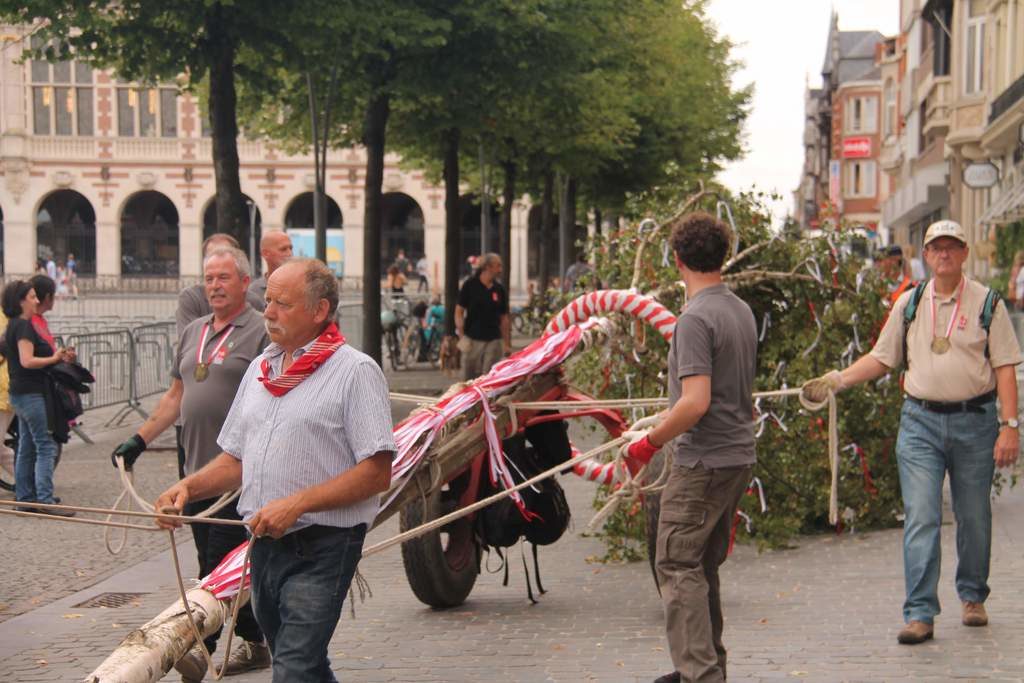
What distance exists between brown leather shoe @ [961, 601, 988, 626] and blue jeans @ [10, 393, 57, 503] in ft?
23.2

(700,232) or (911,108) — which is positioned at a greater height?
(911,108)

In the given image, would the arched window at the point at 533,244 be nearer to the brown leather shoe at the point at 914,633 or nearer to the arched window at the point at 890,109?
the arched window at the point at 890,109

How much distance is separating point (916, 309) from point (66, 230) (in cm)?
6298

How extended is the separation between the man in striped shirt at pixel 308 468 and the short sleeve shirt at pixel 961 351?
3.08 meters

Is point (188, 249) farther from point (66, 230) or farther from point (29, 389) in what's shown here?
point (29, 389)

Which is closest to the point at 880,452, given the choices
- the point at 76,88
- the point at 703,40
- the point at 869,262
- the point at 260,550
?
the point at 869,262

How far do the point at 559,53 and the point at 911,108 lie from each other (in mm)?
34442

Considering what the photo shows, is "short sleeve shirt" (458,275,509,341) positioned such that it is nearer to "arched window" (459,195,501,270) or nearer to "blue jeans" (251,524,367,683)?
"blue jeans" (251,524,367,683)

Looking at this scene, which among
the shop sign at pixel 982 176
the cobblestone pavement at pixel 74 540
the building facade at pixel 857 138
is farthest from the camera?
the building facade at pixel 857 138

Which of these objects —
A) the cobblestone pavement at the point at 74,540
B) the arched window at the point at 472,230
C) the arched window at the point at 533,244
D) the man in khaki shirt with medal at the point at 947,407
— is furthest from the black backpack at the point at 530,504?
the arched window at the point at 533,244

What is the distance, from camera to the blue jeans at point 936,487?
21.8 feet

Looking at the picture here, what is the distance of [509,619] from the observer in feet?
24.9

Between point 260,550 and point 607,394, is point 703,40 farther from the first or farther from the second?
point 260,550

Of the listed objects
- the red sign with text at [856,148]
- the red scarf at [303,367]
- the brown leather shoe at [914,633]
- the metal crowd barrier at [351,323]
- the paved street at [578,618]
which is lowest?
the paved street at [578,618]
